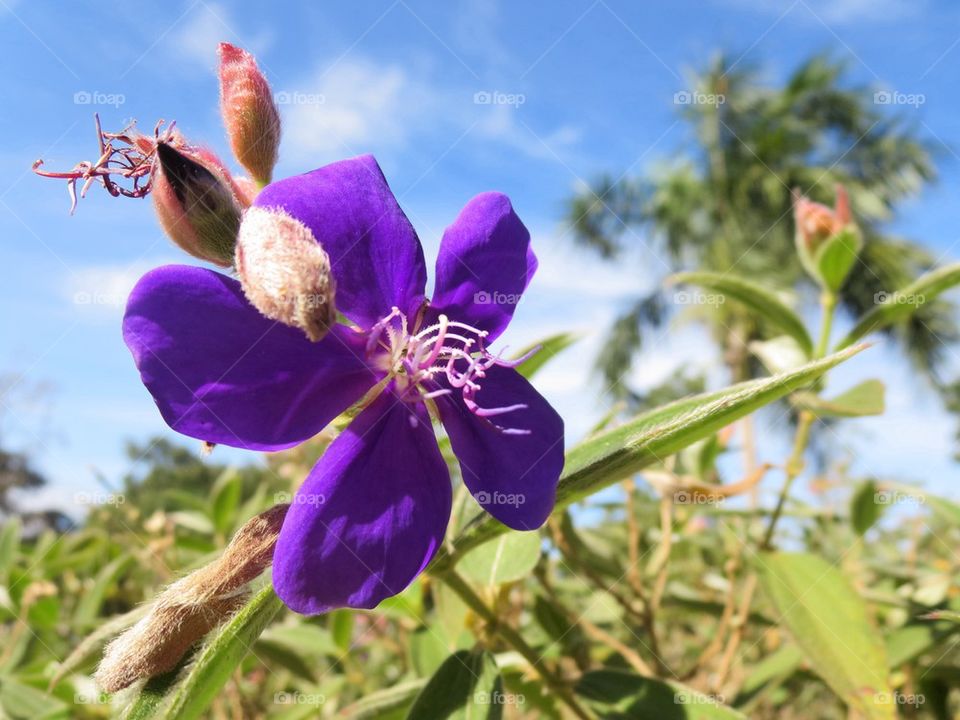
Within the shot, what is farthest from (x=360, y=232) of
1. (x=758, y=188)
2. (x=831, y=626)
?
(x=758, y=188)

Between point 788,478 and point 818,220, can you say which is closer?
point 788,478

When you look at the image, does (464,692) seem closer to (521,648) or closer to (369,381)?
(521,648)

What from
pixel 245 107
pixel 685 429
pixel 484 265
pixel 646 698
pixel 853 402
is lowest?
pixel 646 698

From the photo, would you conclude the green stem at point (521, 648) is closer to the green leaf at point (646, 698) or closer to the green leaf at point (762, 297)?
the green leaf at point (646, 698)

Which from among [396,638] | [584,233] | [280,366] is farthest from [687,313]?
[280,366]
